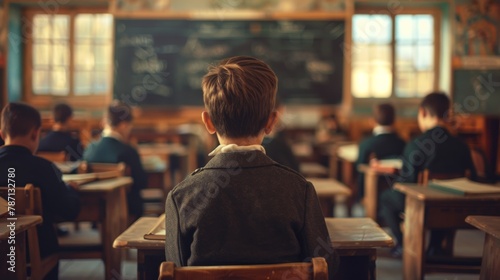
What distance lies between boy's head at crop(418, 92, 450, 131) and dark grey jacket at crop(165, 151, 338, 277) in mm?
2102

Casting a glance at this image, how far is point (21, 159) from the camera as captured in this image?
2.31 meters

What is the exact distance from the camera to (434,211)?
104 inches

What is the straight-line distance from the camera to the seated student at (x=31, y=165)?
2305 mm

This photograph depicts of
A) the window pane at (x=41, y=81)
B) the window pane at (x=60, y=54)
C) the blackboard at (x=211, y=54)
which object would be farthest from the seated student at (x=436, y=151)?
the window pane at (x=41, y=81)

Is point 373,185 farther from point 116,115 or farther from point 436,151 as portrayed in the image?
point 116,115

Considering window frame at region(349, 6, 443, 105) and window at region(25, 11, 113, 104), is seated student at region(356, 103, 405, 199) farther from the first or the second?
window at region(25, 11, 113, 104)

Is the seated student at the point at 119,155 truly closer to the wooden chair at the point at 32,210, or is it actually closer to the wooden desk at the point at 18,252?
the wooden chair at the point at 32,210

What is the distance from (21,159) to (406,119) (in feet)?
18.2

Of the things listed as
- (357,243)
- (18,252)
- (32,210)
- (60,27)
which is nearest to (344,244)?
(357,243)

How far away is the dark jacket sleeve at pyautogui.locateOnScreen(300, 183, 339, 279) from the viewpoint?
145 centimetres

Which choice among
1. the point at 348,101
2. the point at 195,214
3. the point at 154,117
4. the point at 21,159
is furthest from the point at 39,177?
the point at 348,101

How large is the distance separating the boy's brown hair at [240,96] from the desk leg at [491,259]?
0.97 metres

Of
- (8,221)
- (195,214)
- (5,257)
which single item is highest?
(195,214)

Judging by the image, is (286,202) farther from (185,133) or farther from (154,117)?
(154,117)
